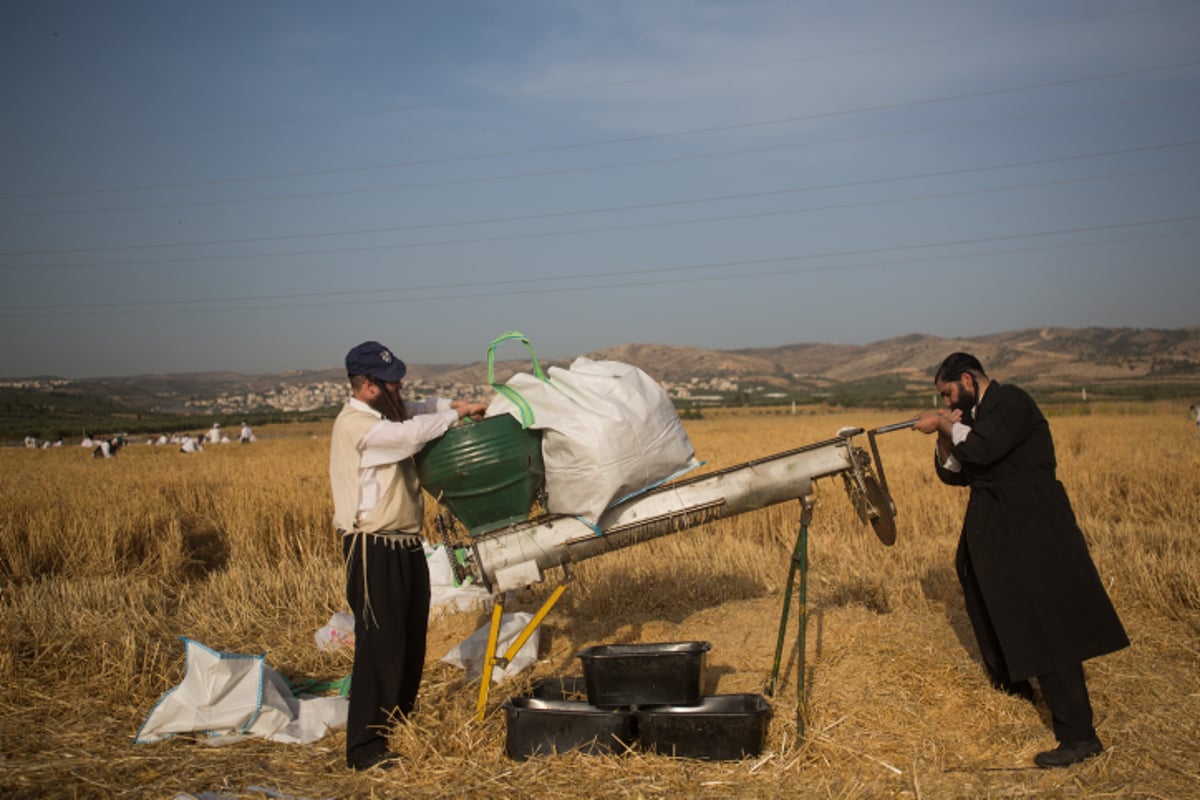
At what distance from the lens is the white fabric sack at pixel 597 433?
4109 millimetres

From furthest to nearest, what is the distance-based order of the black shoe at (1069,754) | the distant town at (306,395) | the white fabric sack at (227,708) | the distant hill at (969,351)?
the distant town at (306,395), the distant hill at (969,351), the white fabric sack at (227,708), the black shoe at (1069,754)

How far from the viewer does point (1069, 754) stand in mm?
3984

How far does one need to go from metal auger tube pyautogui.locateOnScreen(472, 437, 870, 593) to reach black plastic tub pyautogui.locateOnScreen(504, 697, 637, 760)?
639 millimetres

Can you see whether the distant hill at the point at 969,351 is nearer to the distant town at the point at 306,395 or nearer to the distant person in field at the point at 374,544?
the distant town at the point at 306,395

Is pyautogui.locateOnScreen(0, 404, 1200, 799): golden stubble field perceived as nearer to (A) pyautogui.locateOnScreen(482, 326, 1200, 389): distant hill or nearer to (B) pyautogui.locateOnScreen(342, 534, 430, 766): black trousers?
(B) pyautogui.locateOnScreen(342, 534, 430, 766): black trousers

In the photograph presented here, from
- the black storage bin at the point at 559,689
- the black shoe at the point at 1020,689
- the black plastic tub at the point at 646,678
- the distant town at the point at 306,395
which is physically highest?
the black plastic tub at the point at 646,678

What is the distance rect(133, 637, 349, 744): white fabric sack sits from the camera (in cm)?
462

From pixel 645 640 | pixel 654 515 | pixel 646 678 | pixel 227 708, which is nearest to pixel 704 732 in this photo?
pixel 646 678

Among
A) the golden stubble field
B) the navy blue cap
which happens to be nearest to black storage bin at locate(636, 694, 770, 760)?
the golden stubble field

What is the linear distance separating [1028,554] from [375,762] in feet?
11.0

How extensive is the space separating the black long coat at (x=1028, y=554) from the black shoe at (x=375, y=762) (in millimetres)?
3019

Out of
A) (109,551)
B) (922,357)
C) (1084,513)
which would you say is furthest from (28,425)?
(922,357)

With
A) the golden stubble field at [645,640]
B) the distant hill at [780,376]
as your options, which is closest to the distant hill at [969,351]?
the distant hill at [780,376]

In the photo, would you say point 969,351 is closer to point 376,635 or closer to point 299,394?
point 299,394
